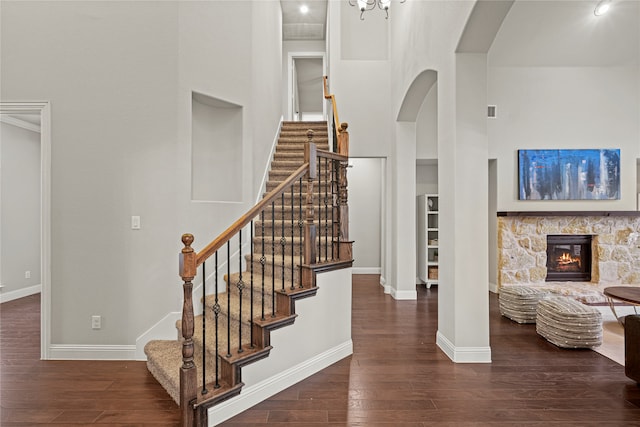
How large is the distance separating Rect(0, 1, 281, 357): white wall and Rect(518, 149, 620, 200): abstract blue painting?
5.29m

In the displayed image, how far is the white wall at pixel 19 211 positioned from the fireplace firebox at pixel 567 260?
28.4ft

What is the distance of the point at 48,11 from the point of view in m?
3.20

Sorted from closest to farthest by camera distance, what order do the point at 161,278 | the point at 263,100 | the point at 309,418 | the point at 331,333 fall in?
the point at 309,418 < the point at 331,333 < the point at 161,278 < the point at 263,100

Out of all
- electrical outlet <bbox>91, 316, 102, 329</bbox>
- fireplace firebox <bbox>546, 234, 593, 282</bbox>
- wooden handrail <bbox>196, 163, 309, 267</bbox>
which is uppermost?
wooden handrail <bbox>196, 163, 309, 267</bbox>

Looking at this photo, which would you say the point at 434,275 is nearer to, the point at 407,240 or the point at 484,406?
the point at 407,240

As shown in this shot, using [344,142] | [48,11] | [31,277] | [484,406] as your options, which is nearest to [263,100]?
[344,142]

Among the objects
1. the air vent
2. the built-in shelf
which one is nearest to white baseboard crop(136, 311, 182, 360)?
the built-in shelf

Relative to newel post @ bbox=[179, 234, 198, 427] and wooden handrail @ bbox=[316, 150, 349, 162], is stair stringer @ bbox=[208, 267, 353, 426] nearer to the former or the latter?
newel post @ bbox=[179, 234, 198, 427]

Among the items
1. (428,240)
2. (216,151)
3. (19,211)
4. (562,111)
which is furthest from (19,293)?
(562,111)

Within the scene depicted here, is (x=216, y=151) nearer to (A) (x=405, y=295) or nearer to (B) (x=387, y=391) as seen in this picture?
(B) (x=387, y=391)

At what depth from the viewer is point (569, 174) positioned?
17.8 feet

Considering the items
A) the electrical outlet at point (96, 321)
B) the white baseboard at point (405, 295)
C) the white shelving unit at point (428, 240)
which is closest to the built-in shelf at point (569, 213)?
the white shelving unit at point (428, 240)

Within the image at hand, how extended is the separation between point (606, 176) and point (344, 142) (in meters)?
4.78

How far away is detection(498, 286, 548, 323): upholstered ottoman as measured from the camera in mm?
4105
